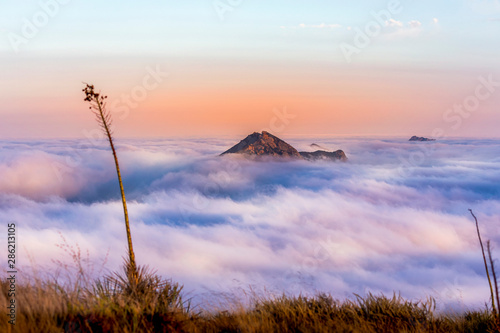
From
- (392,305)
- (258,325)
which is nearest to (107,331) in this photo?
(258,325)

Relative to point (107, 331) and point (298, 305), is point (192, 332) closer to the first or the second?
point (107, 331)

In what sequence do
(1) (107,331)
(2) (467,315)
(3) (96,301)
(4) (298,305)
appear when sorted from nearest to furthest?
(1) (107,331)
(3) (96,301)
(4) (298,305)
(2) (467,315)

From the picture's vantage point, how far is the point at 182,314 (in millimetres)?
6477

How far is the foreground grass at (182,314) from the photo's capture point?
5496 mm

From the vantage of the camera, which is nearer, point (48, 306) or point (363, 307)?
point (48, 306)


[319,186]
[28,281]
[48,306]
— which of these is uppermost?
[319,186]

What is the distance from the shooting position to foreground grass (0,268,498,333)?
5.50m

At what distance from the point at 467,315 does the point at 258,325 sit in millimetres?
4572

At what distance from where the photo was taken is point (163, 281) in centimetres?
693

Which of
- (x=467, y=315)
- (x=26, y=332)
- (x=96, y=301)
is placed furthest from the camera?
(x=467, y=315)

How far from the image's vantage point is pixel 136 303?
20.0 ft

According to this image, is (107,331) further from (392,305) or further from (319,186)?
(319,186)

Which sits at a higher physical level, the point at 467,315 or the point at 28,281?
the point at 28,281

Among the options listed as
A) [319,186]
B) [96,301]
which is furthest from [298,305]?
[319,186]
